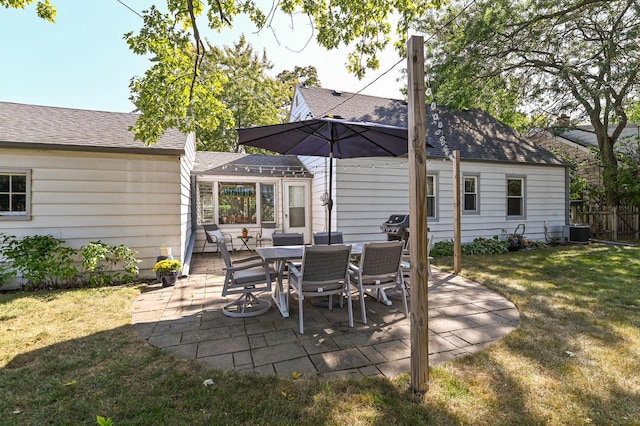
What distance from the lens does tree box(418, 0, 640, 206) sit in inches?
355

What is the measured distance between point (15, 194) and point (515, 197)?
12.9 m

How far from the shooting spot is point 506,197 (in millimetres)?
10094

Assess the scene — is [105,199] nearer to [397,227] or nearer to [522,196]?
[397,227]

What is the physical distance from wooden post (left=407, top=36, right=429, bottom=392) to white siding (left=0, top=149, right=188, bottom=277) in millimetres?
5074

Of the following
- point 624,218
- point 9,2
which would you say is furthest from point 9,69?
point 624,218

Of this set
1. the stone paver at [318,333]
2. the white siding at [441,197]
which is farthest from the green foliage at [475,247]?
the stone paver at [318,333]

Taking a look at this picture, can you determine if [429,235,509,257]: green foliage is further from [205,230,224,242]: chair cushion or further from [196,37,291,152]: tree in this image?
[196,37,291,152]: tree

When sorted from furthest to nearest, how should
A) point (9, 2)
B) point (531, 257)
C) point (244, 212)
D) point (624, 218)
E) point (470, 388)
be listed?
1. point (624, 218)
2. point (244, 212)
3. point (531, 257)
4. point (9, 2)
5. point (470, 388)

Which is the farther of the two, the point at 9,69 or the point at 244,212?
the point at 244,212

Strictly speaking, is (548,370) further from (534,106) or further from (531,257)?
(534,106)

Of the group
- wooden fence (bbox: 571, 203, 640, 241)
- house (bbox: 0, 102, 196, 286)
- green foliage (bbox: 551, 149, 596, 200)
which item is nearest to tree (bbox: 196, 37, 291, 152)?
house (bbox: 0, 102, 196, 286)

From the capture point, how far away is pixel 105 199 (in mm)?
5703

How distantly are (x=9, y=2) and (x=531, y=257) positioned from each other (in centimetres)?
1207

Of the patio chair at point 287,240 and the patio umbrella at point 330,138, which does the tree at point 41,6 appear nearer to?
the patio umbrella at point 330,138
